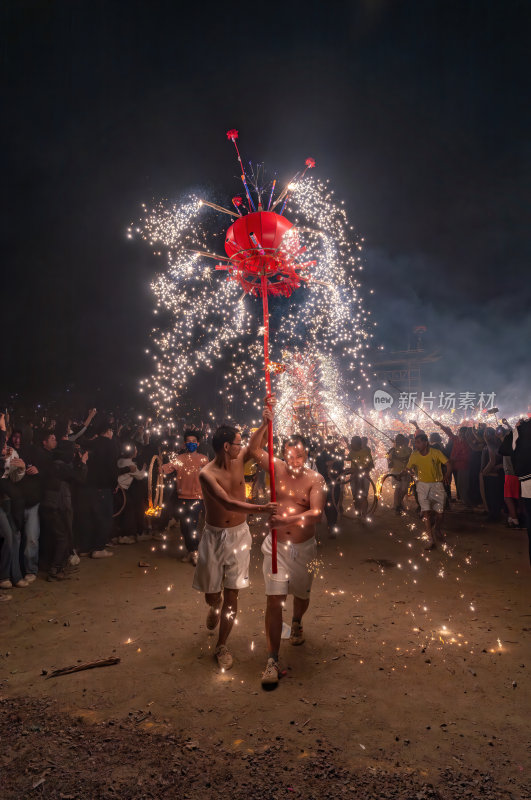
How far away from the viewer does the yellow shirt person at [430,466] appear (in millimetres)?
7598

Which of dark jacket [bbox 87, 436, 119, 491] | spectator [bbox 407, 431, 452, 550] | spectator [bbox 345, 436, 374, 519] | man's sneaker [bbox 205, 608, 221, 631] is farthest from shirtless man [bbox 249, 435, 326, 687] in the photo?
spectator [bbox 345, 436, 374, 519]

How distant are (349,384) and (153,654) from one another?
41.0 m

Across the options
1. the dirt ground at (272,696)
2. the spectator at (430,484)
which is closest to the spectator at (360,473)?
the spectator at (430,484)

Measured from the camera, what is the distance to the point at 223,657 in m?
3.84

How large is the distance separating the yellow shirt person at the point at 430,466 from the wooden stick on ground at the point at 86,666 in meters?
5.68

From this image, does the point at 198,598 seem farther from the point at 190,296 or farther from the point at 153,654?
the point at 190,296

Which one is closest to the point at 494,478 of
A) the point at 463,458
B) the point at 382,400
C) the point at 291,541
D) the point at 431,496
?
the point at 463,458

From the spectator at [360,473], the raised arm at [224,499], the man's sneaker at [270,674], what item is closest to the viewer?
the man's sneaker at [270,674]

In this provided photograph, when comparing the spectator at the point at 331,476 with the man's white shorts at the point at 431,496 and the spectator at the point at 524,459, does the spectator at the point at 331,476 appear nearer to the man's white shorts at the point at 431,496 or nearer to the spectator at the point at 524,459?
the man's white shorts at the point at 431,496

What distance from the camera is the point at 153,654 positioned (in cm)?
408

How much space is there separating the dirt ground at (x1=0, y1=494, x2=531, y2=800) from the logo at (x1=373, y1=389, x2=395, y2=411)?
1557 inches

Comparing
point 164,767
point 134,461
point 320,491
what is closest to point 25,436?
point 134,461

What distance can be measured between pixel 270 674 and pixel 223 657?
523 millimetres

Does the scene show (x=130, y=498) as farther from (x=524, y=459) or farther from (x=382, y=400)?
(x=382, y=400)
